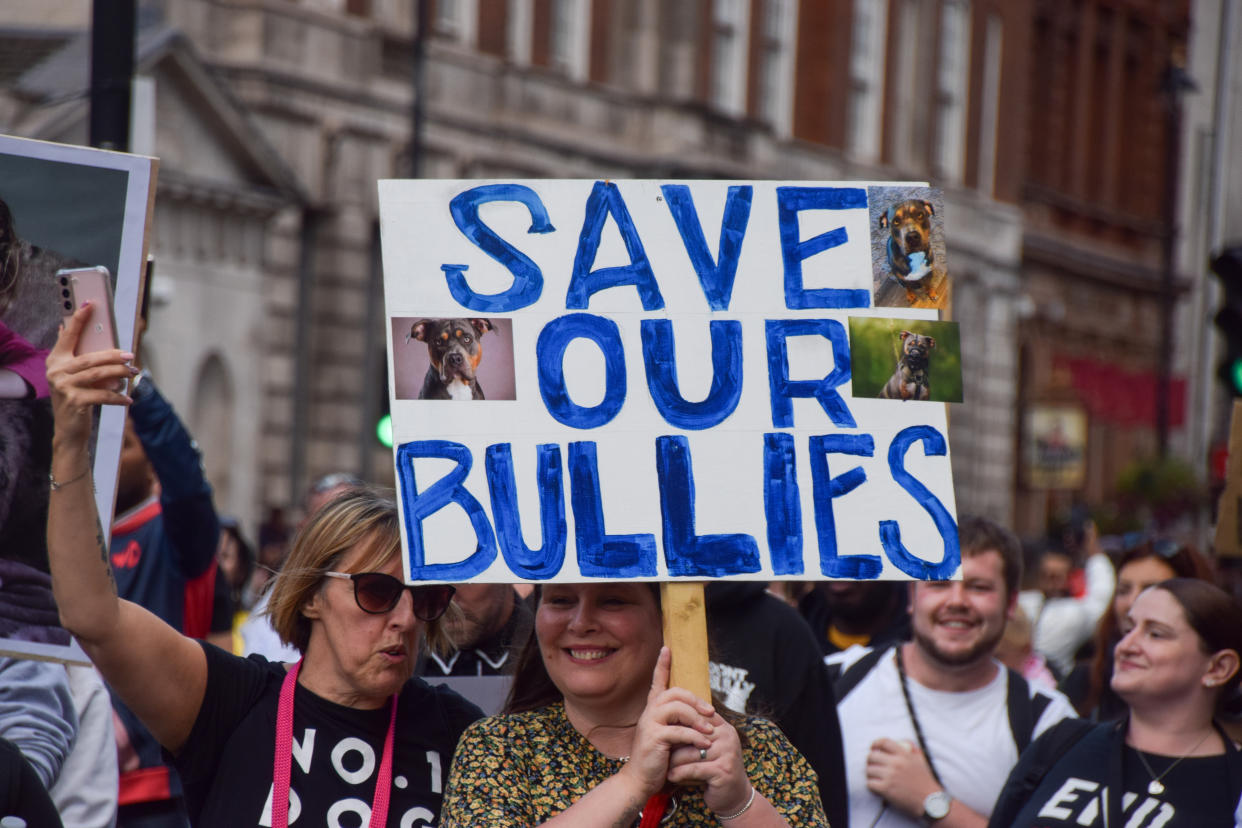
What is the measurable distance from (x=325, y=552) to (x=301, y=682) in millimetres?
234

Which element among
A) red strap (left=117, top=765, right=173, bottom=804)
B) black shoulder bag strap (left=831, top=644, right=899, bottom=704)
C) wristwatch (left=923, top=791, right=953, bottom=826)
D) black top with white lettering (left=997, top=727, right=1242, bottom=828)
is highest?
black shoulder bag strap (left=831, top=644, right=899, bottom=704)

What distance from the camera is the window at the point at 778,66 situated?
101ft

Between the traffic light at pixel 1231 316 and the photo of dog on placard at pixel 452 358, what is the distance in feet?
20.3

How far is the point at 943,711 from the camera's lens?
17.1 ft

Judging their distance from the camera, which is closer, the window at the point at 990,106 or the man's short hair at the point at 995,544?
the man's short hair at the point at 995,544

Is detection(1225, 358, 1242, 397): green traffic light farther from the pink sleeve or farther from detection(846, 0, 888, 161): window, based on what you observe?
detection(846, 0, 888, 161): window

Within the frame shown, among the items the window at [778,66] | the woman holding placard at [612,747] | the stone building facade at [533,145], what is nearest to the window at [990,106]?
the stone building facade at [533,145]

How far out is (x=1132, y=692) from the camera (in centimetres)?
461

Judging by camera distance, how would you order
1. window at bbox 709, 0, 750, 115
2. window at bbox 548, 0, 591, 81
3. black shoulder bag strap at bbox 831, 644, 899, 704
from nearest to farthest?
black shoulder bag strap at bbox 831, 644, 899, 704 < window at bbox 548, 0, 591, 81 < window at bbox 709, 0, 750, 115

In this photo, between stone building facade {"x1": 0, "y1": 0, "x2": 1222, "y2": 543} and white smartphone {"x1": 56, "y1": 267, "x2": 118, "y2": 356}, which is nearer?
white smartphone {"x1": 56, "y1": 267, "x2": 118, "y2": 356}

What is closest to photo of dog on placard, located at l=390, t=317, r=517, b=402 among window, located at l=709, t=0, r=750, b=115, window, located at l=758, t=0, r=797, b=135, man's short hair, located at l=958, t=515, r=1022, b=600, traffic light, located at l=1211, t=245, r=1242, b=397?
man's short hair, located at l=958, t=515, r=1022, b=600

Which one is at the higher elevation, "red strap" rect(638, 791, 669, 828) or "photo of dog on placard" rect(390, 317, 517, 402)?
"photo of dog on placard" rect(390, 317, 517, 402)

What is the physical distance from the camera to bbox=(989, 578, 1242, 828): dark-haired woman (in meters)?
4.45

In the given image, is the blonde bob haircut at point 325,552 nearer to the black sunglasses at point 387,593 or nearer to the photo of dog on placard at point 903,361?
the black sunglasses at point 387,593
